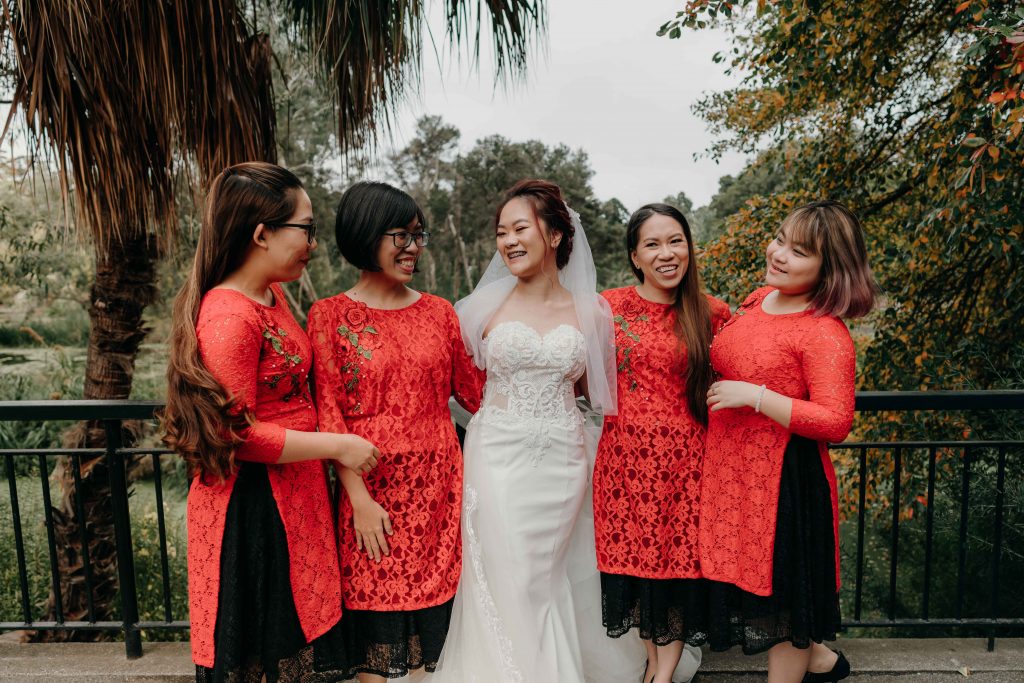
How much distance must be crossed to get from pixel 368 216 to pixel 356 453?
0.73 metres

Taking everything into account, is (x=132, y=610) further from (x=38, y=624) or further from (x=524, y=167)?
(x=524, y=167)

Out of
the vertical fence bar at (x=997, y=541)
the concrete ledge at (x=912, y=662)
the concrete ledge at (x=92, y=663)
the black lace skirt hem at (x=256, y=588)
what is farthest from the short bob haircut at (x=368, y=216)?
the vertical fence bar at (x=997, y=541)

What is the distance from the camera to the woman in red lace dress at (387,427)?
203 centimetres

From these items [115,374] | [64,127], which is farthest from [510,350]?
[115,374]

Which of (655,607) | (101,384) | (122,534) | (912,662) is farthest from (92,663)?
(912,662)

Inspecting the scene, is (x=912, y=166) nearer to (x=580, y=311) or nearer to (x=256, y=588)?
(x=580, y=311)

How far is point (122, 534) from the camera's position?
270 cm

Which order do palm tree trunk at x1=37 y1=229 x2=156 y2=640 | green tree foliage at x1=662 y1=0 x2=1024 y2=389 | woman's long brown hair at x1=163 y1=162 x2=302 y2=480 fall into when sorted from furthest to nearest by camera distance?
palm tree trunk at x1=37 y1=229 x2=156 y2=640 → green tree foliage at x1=662 y1=0 x2=1024 y2=389 → woman's long brown hair at x1=163 y1=162 x2=302 y2=480

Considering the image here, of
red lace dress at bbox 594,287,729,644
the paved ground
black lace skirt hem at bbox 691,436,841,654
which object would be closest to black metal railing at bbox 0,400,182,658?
the paved ground

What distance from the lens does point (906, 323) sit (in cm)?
448

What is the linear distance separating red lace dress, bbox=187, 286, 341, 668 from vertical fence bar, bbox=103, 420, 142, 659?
1036 mm

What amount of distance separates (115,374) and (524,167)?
26.8 feet

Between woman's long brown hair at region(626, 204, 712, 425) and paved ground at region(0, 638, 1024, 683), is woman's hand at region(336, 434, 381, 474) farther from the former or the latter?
paved ground at region(0, 638, 1024, 683)

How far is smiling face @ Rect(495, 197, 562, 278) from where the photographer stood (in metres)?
2.33
